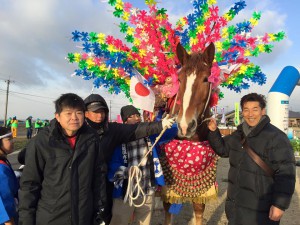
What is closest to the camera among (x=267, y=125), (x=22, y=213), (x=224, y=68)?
(x=22, y=213)

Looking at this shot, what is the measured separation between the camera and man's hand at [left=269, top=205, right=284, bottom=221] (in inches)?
92.0

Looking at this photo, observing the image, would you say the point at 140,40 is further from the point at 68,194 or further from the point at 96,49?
the point at 68,194

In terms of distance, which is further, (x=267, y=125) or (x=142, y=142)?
(x=142, y=142)

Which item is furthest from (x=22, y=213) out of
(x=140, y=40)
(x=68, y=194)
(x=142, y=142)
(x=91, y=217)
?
(x=140, y=40)

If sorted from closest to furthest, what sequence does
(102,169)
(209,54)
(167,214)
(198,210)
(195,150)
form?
(102,169) < (209,54) < (195,150) < (198,210) < (167,214)

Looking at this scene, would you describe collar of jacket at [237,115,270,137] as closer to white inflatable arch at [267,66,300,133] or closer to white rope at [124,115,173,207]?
white rope at [124,115,173,207]

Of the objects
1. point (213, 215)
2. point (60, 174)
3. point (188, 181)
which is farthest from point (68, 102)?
point (213, 215)

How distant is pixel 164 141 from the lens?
3.61m

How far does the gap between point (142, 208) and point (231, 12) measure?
9.73ft

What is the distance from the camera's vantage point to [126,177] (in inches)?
120

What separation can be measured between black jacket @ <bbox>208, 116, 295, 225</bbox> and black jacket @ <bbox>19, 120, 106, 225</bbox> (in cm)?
143

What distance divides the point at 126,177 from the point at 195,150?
95 cm

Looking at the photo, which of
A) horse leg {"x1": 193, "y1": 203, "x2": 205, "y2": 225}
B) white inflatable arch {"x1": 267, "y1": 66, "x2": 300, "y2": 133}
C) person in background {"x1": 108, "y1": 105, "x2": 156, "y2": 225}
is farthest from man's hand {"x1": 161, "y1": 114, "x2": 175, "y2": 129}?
white inflatable arch {"x1": 267, "y1": 66, "x2": 300, "y2": 133}

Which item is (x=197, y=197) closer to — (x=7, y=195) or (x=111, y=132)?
(x=111, y=132)
